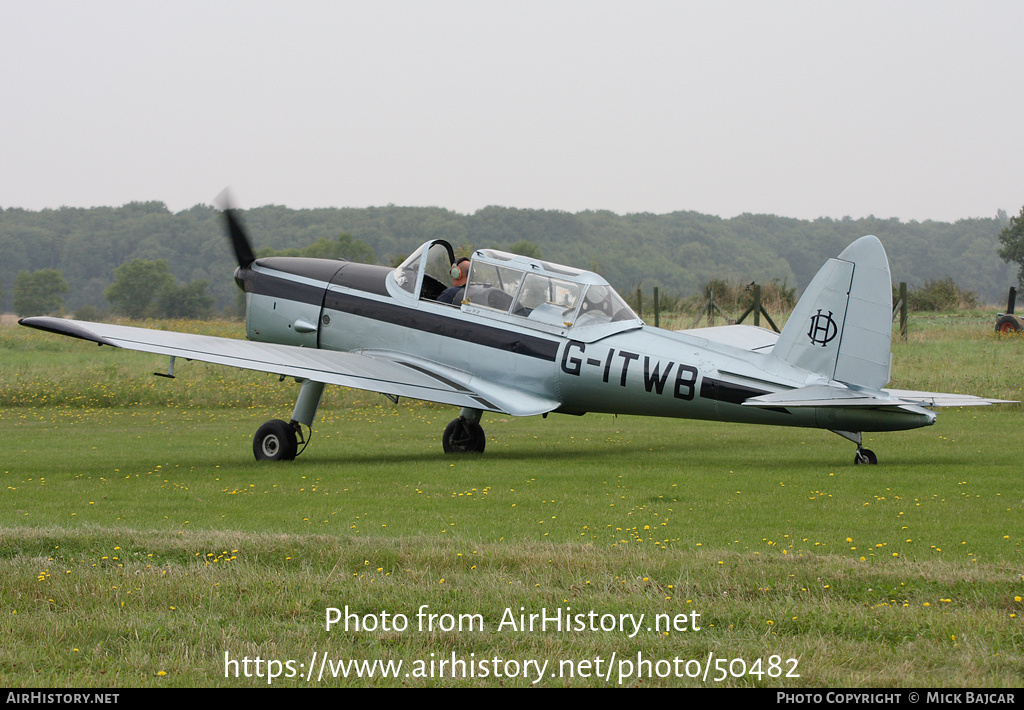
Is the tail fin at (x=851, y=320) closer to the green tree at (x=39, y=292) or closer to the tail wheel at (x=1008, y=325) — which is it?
the tail wheel at (x=1008, y=325)

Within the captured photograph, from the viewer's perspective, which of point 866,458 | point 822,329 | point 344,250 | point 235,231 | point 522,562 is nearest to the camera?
point 522,562

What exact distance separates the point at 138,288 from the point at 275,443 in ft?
160

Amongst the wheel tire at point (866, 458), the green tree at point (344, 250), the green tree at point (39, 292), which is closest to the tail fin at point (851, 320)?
the wheel tire at point (866, 458)

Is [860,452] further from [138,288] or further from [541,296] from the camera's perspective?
[138,288]

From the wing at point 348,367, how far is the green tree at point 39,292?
49.6 m

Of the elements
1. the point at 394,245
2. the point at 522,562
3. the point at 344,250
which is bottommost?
the point at 522,562

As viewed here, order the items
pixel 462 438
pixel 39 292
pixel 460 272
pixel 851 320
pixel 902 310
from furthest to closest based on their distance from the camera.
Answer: pixel 39 292 < pixel 902 310 < pixel 460 272 < pixel 462 438 < pixel 851 320

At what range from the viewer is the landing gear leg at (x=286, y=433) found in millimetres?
12109

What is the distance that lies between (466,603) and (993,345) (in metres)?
25.6

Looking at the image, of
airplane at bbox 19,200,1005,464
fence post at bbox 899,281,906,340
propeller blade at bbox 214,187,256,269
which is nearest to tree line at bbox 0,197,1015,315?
fence post at bbox 899,281,906,340

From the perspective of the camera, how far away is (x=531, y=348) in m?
12.1

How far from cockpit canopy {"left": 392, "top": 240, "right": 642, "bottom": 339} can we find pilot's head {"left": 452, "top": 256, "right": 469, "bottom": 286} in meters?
0.65

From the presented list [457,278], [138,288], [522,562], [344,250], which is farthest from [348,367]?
[138,288]

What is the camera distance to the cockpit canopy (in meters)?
11.9
